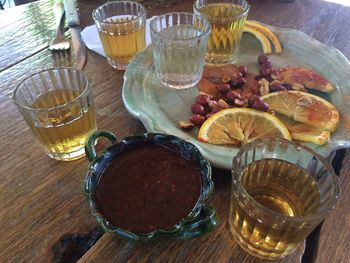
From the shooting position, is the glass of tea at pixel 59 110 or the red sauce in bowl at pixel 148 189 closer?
the red sauce in bowl at pixel 148 189

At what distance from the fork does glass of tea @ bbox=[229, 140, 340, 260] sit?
65 centimetres

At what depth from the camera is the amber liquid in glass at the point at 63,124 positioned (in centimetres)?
65

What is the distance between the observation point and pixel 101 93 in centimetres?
86

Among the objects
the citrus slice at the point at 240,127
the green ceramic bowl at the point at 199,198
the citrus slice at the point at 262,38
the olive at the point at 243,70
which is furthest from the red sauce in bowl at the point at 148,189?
the citrus slice at the point at 262,38

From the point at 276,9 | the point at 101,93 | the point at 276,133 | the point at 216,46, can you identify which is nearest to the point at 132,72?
the point at 101,93

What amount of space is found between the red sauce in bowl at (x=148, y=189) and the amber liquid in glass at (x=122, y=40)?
400mm

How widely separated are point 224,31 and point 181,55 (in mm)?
156

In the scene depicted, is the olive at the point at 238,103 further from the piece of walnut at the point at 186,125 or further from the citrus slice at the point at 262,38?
the citrus slice at the point at 262,38

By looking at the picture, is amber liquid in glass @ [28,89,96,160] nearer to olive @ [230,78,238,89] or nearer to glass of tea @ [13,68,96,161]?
glass of tea @ [13,68,96,161]

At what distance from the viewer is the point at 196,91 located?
85cm

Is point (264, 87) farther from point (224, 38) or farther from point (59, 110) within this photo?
point (59, 110)

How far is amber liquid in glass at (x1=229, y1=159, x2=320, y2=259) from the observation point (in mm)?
509

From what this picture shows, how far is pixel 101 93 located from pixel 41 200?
314 mm

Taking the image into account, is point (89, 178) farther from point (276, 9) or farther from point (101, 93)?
point (276, 9)
